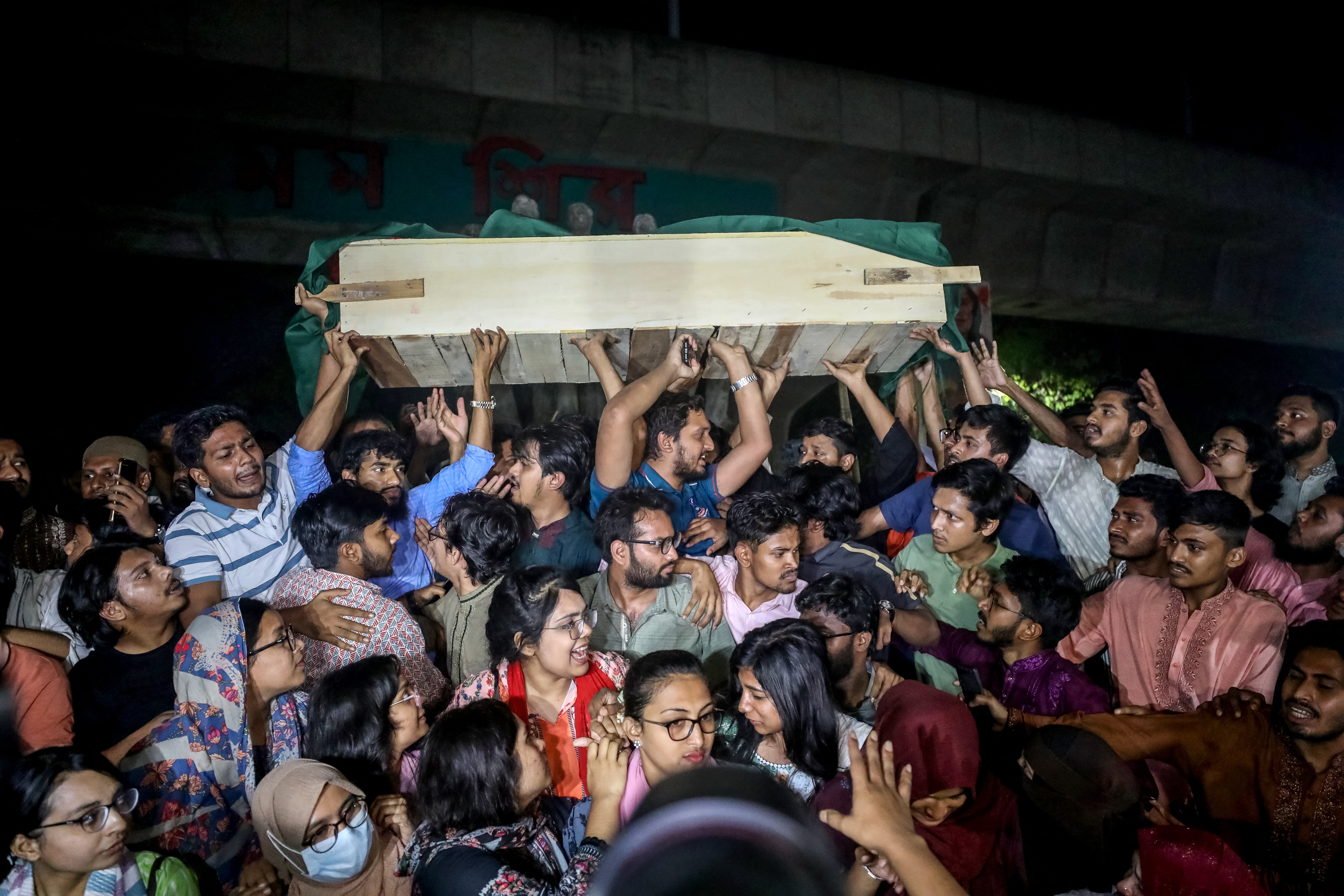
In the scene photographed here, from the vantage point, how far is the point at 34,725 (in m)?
2.78

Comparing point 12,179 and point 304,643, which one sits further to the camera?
point 12,179

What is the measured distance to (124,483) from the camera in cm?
365

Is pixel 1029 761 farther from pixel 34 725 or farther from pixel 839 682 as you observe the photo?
pixel 34 725

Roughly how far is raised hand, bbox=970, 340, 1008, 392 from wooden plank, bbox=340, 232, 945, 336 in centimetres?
111

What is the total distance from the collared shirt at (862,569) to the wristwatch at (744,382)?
690 millimetres

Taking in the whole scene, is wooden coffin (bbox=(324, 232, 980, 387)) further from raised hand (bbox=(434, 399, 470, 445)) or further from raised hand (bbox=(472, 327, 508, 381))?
raised hand (bbox=(434, 399, 470, 445))

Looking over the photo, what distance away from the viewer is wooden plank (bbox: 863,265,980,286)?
135 inches

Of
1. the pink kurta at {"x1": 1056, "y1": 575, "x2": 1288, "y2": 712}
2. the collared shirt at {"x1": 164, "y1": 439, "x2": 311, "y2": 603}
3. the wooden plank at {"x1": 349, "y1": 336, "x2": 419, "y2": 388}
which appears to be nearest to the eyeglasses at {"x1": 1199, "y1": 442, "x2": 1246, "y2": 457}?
the pink kurta at {"x1": 1056, "y1": 575, "x2": 1288, "y2": 712}

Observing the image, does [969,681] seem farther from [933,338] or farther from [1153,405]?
[1153,405]

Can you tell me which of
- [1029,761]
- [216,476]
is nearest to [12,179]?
[216,476]

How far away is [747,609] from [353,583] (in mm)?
1265

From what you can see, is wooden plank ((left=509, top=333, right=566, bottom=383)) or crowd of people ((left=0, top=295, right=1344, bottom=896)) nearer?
crowd of people ((left=0, top=295, right=1344, bottom=896))

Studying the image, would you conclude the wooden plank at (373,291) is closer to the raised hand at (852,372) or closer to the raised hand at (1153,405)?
the raised hand at (852,372)

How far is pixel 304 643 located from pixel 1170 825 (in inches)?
96.0
